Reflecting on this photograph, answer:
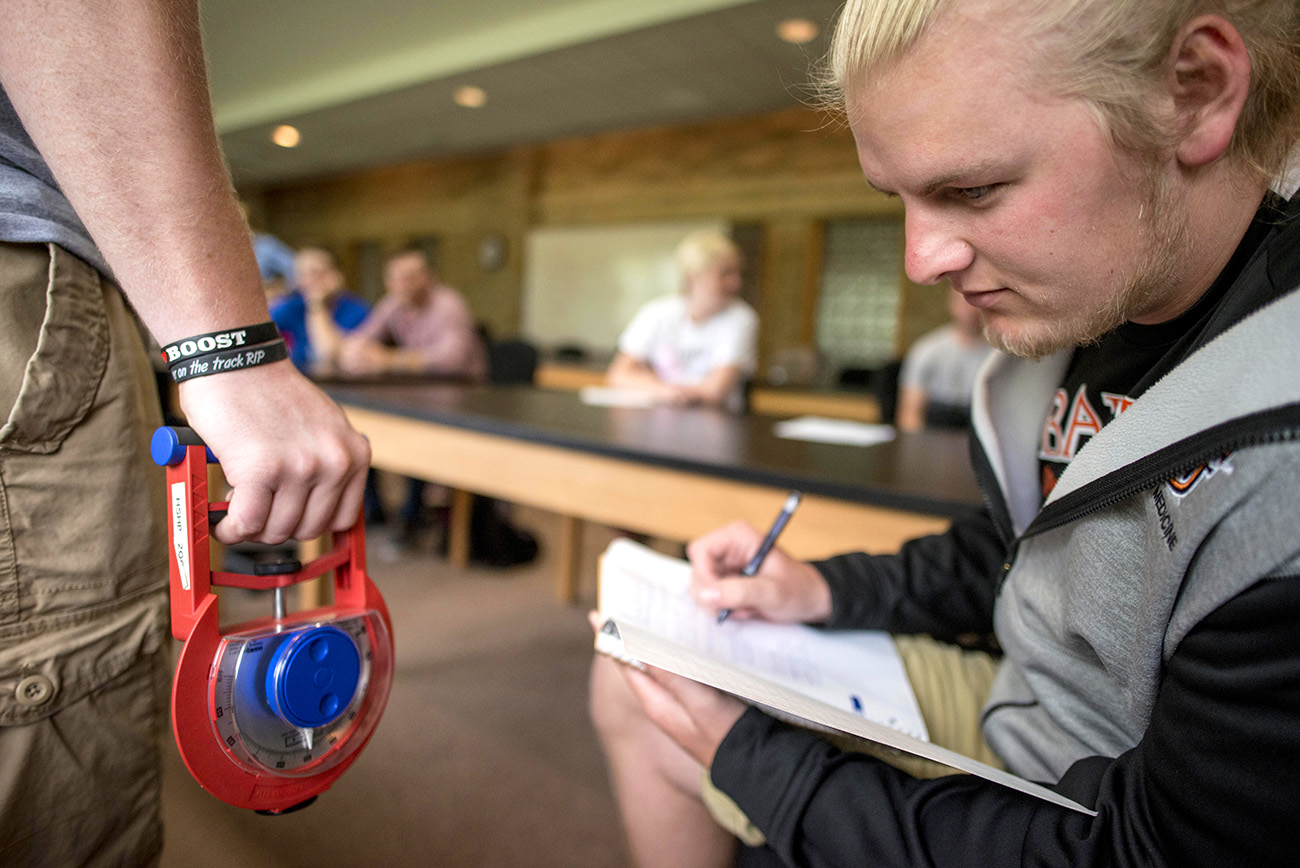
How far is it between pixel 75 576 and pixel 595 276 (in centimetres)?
701

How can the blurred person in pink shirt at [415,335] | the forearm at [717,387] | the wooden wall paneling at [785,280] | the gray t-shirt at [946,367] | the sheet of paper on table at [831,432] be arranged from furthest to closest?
the wooden wall paneling at [785,280] → the blurred person in pink shirt at [415,335] → the gray t-shirt at [946,367] → the forearm at [717,387] → the sheet of paper on table at [831,432]

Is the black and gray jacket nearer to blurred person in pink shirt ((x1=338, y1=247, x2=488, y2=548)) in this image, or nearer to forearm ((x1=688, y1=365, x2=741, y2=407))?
forearm ((x1=688, y1=365, x2=741, y2=407))

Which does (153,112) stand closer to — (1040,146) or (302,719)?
(302,719)

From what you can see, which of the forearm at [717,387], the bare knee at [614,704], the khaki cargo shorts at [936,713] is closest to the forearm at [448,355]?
the forearm at [717,387]

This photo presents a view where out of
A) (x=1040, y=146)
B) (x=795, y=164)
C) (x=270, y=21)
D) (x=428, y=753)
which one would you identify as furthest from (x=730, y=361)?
(x=795, y=164)

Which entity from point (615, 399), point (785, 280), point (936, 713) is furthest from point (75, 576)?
point (785, 280)

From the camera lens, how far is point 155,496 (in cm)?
58

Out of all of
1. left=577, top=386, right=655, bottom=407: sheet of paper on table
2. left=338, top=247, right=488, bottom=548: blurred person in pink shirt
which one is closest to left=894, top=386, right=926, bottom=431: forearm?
left=577, top=386, right=655, bottom=407: sheet of paper on table

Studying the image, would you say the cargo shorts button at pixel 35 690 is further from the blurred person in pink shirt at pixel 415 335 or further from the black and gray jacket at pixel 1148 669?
the blurred person in pink shirt at pixel 415 335

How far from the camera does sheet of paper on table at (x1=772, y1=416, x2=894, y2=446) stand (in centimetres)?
174

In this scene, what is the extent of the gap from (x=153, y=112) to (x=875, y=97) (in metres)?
0.50

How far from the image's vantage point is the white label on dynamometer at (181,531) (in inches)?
19.3

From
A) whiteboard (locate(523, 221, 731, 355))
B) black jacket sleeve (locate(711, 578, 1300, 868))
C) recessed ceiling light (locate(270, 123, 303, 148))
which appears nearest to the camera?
black jacket sleeve (locate(711, 578, 1300, 868))

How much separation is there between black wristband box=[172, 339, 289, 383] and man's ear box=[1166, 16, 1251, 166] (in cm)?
63
